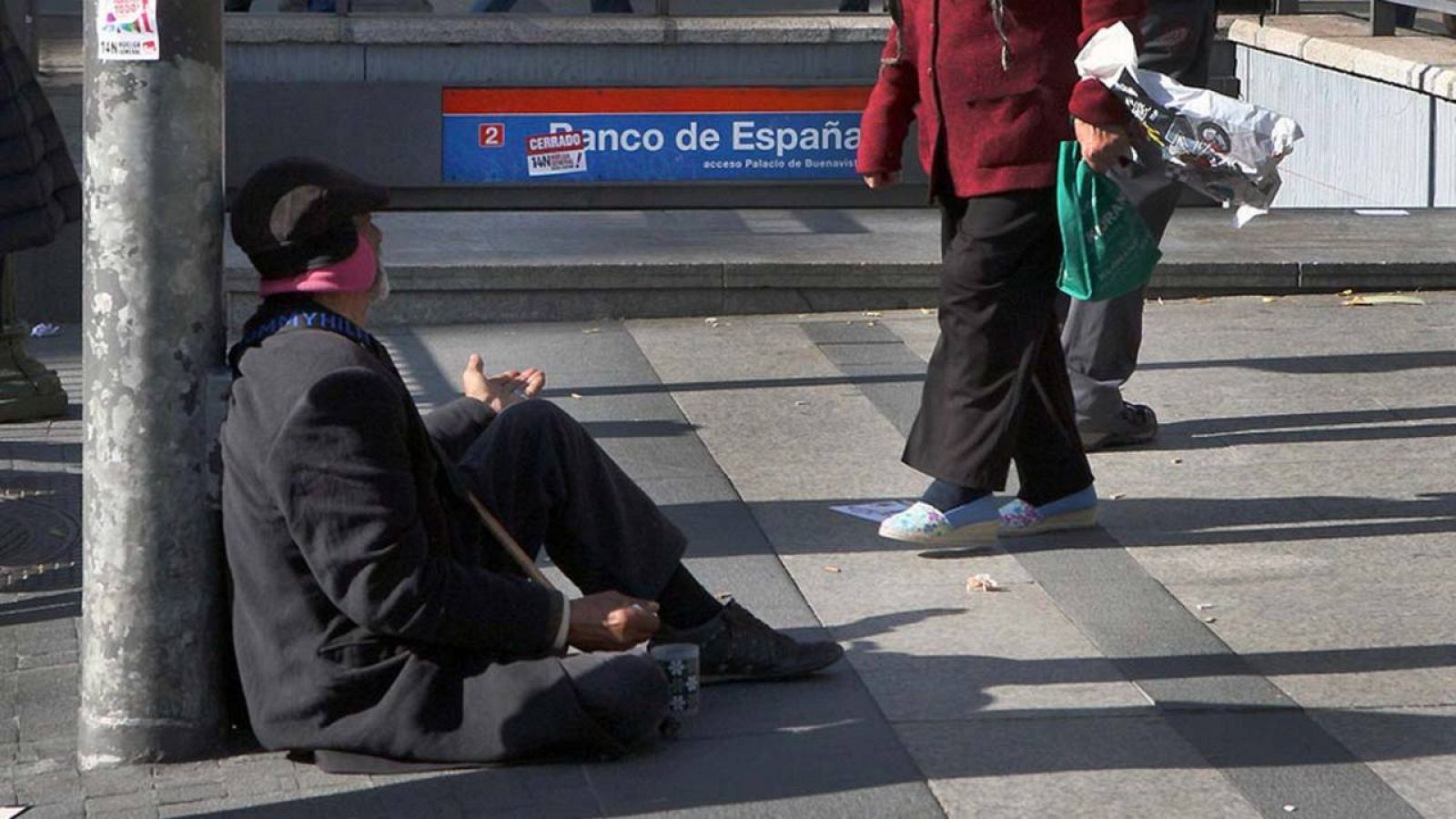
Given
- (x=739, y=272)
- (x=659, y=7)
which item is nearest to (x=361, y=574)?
(x=739, y=272)

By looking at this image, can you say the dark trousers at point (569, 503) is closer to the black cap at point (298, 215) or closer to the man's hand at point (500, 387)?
the man's hand at point (500, 387)

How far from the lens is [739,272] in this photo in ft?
28.2

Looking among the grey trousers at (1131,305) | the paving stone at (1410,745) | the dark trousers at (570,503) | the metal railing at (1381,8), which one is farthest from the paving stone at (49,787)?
the metal railing at (1381,8)

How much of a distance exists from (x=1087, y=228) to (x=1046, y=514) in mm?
775

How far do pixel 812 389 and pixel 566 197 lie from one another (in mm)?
3535

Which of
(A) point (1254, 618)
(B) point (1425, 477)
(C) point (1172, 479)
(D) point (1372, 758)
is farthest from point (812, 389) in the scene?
(D) point (1372, 758)

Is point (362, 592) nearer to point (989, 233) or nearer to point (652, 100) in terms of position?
point (989, 233)

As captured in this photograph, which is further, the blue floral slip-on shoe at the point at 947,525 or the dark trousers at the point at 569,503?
the blue floral slip-on shoe at the point at 947,525

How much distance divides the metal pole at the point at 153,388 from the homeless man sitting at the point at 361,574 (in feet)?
0.27

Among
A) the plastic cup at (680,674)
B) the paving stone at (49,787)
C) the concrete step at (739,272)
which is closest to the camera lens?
the paving stone at (49,787)

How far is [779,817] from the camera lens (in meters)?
3.86

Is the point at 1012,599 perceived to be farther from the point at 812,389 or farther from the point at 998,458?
the point at 812,389

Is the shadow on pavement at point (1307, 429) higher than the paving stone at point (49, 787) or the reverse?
higher

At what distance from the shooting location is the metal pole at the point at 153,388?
3.94m
